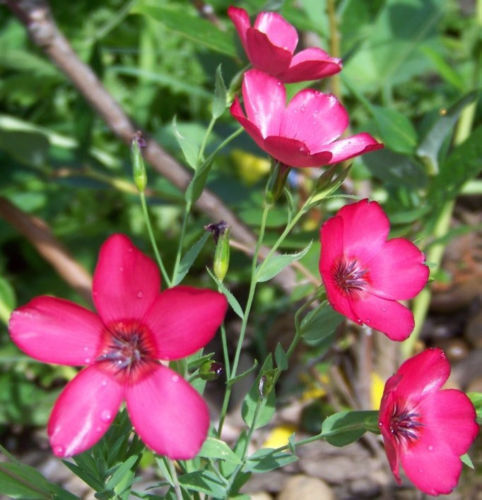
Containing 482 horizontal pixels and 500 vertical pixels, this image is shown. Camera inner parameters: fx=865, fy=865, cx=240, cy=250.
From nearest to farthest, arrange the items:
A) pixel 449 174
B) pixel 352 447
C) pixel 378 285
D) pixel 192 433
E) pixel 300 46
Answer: pixel 192 433
pixel 378 285
pixel 449 174
pixel 352 447
pixel 300 46

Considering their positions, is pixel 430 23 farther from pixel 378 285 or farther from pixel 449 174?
pixel 378 285

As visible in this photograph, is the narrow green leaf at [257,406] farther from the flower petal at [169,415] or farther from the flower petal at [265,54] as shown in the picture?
the flower petal at [265,54]

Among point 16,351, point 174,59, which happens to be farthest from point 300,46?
point 16,351

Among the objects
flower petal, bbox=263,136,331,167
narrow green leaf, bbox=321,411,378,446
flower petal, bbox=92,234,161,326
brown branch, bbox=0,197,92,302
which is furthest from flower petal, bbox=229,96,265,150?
brown branch, bbox=0,197,92,302

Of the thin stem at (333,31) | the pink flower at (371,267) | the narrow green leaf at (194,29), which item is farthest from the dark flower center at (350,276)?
the thin stem at (333,31)

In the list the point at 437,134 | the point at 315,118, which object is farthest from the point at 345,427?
the point at 437,134

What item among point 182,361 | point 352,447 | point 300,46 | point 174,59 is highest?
point 182,361
